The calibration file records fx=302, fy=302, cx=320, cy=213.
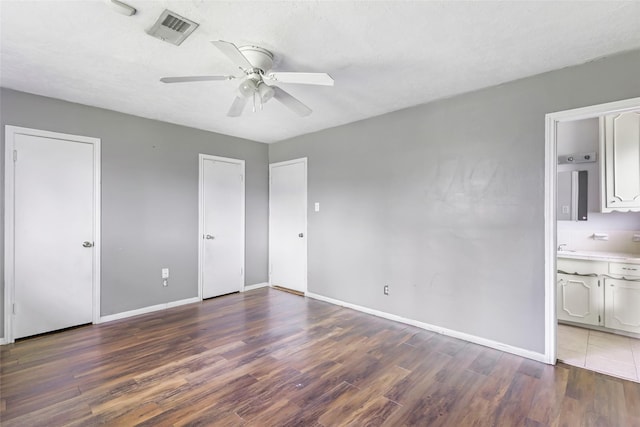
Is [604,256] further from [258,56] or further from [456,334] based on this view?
[258,56]

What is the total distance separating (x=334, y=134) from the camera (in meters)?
4.32

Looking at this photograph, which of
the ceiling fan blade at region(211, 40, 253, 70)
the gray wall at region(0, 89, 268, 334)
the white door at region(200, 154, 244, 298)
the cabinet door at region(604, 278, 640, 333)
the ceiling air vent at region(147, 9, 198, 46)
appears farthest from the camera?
the white door at region(200, 154, 244, 298)

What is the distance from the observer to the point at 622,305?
10.1ft

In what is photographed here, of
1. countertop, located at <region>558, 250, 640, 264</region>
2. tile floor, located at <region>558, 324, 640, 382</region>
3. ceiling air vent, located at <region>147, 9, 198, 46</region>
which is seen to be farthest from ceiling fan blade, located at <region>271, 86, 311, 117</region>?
countertop, located at <region>558, 250, 640, 264</region>

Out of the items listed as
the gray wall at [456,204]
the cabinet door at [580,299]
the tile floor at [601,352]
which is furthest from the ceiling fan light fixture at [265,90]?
the cabinet door at [580,299]

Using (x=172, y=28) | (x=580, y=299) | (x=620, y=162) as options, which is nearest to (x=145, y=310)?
(x=172, y=28)

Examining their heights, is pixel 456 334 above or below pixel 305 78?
below

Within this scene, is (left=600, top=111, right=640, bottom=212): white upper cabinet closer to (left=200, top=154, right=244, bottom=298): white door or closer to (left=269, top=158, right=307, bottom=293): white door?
(left=269, top=158, right=307, bottom=293): white door

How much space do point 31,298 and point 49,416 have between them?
1.77m

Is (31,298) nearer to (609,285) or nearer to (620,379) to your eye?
(620,379)

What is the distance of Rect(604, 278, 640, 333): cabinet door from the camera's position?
302 centimetres

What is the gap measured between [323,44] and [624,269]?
366cm

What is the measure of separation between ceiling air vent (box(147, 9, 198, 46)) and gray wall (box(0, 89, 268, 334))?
2.09 metres

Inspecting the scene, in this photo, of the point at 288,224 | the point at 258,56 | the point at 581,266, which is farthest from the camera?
the point at 288,224
